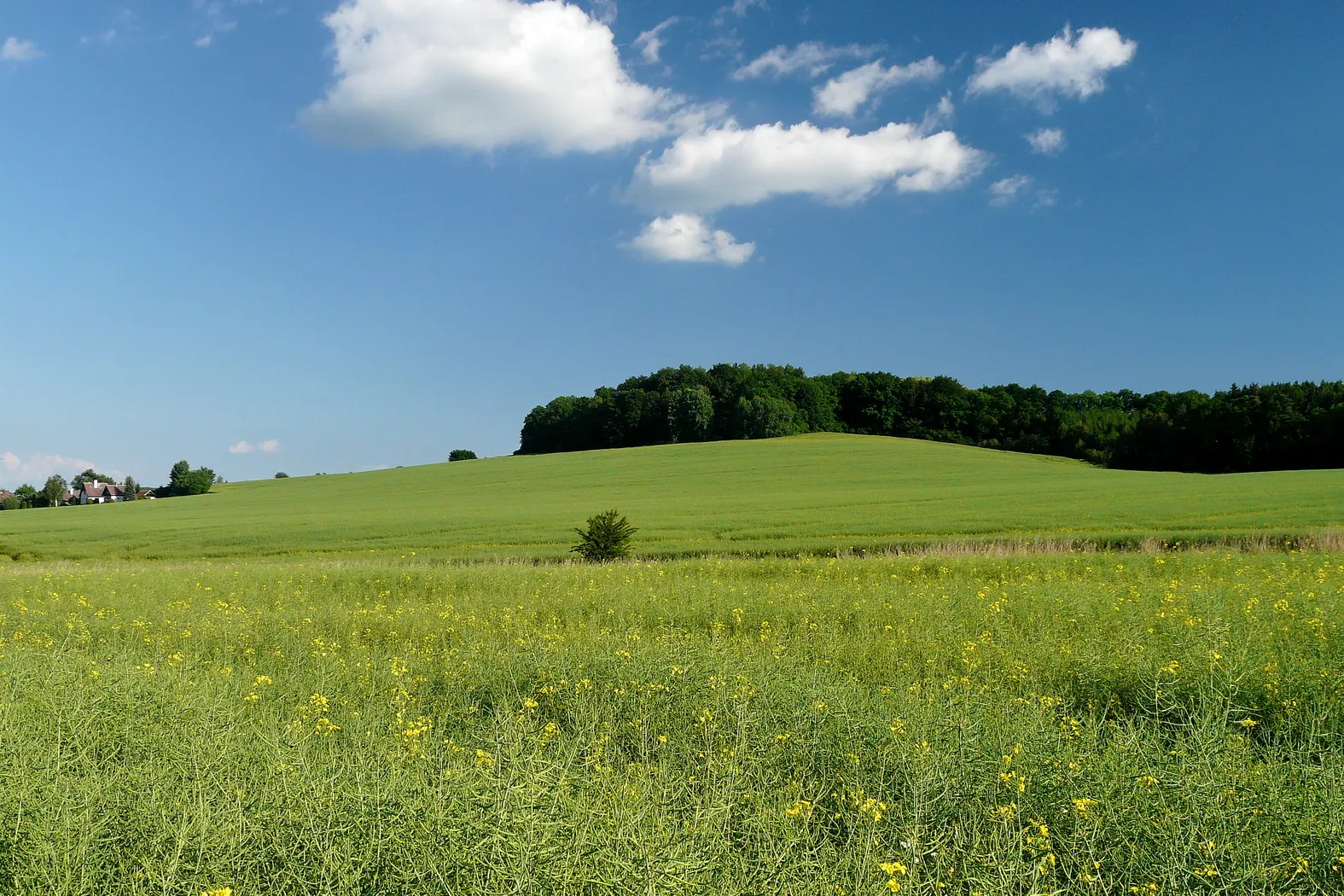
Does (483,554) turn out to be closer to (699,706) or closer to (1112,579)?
(1112,579)

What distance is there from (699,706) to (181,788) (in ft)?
11.8

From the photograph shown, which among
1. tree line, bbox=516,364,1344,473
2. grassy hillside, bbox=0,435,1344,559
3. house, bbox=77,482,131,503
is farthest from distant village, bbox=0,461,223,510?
tree line, bbox=516,364,1344,473

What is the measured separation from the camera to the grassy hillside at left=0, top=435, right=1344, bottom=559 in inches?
1190

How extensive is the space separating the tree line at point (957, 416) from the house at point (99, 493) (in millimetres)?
54718

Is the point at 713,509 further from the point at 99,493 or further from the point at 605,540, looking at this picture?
the point at 99,493

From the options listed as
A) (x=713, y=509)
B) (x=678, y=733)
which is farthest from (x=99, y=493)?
(x=678, y=733)

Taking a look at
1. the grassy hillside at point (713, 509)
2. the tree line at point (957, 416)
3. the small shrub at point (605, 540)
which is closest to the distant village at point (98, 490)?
the grassy hillside at point (713, 509)

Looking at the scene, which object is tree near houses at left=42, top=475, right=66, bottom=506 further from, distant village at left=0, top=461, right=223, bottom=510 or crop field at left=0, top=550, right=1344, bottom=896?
crop field at left=0, top=550, right=1344, bottom=896

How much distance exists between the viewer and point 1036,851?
4184 mm

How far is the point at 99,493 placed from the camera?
108 meters

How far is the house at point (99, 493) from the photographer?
337 feet

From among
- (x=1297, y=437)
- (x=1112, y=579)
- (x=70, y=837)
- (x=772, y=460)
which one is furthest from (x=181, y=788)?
(x=1297, y=437)

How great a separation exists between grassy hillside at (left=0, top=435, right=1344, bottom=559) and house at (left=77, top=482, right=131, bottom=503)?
4521 centimetres

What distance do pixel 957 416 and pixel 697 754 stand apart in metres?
110
